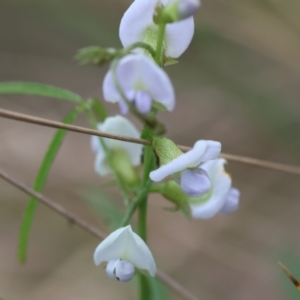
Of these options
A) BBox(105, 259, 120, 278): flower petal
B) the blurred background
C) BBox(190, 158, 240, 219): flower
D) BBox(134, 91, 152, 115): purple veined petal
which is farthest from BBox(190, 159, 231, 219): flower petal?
the blurred background

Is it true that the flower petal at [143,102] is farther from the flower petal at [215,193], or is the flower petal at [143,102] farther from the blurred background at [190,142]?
the blurred background at [190,142]

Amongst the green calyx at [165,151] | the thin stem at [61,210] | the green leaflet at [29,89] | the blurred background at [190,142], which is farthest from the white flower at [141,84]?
the blurred background at [190,142]

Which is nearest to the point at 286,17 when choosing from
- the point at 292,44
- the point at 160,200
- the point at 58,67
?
the point at 292,44

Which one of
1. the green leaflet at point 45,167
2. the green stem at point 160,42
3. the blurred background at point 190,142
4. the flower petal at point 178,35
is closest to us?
the green stem at point 160,42

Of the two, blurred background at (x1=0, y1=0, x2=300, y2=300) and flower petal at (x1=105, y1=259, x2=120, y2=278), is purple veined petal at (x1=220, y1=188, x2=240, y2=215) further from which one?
blurred background at (x1=0, y1=0, x2=300, y2=300)

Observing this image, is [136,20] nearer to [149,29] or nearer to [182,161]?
[149,29]

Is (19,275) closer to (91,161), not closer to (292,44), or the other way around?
(91,161)

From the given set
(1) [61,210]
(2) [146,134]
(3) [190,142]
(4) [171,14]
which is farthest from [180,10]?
(3) [190,142]
